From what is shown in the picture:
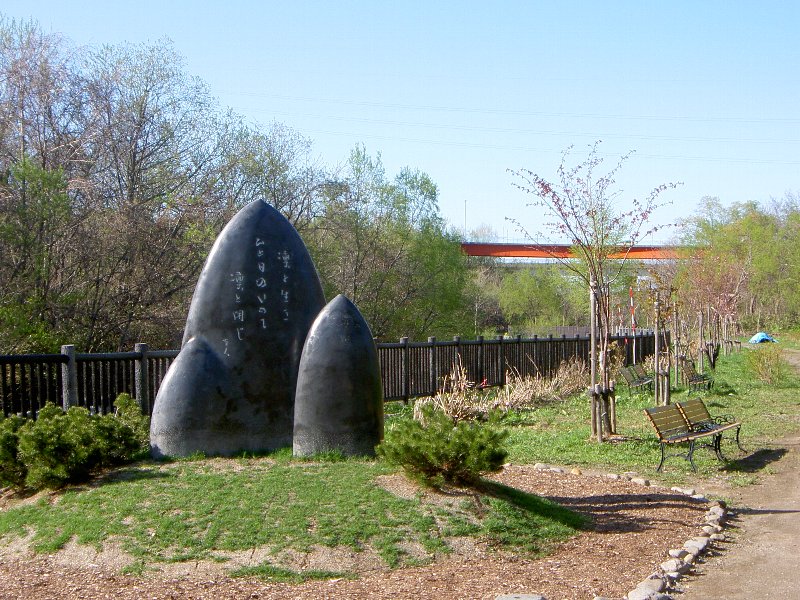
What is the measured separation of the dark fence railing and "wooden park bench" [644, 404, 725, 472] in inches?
243

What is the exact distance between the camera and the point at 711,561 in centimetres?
721

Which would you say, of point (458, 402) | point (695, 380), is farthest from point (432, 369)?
point (695, 380)

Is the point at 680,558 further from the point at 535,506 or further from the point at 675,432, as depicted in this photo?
the point at 675,432

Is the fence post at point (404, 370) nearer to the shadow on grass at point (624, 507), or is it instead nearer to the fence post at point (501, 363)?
the fence post at point (501, 363)

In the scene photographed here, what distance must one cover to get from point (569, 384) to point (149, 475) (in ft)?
50.3

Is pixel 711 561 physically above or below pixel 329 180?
below

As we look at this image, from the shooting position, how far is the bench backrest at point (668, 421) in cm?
1171

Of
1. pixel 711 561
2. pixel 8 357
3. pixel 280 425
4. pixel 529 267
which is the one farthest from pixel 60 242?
pixel 529 267

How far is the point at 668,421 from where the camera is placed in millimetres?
12094

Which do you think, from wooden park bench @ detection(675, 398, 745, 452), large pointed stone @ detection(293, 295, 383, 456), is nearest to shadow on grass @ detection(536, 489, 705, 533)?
large pointed stone @ detection(293, 295, 383, 456)

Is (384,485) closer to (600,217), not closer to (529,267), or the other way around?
(600,217)

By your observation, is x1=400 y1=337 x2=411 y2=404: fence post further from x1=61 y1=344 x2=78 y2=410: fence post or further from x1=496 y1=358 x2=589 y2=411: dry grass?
x1=61 y1=344 x2=78 y2=410: fence post

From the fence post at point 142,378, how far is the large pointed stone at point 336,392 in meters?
3.53

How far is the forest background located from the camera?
1725 cm
